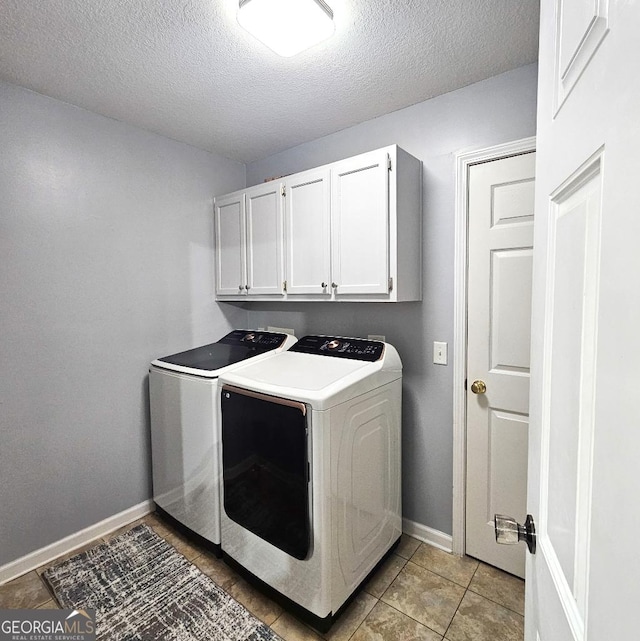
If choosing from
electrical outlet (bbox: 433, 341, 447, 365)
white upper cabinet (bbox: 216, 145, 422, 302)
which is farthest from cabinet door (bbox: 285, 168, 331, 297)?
electrical outlet (bbox: 433, 341, 447, 365)

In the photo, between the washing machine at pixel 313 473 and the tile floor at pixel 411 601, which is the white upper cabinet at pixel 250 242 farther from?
the tile floor at pixel 411 601

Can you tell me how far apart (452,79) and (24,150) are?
7.16ft

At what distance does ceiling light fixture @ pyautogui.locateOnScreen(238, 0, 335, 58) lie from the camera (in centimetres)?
127

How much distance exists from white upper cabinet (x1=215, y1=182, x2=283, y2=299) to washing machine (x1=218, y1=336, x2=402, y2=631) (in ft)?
2.15

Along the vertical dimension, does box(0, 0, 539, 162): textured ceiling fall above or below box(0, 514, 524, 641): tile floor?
above

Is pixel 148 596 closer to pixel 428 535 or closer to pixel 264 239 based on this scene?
pixel 428 535

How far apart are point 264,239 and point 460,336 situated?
1.34 m

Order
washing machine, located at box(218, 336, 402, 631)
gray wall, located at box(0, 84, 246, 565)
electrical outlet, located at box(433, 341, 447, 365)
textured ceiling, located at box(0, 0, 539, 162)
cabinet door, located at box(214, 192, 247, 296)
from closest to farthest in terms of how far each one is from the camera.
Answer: textured ceiling, located at box(0, 0, 539, 162) < washing machine, located at box(218, 336, 402, 631) < gray wall, located at box(0, 84, 246, 565) < electrical outlet, located at box(433, 341, 447, 365) < cabinet door, located at box(214, 192, 247, 296)

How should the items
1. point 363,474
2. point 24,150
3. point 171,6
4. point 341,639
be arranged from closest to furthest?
point 171,6
point 341,639
point 363,474
point 24,150

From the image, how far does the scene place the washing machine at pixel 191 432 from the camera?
1.95 m

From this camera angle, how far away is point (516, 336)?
1788 millimetres

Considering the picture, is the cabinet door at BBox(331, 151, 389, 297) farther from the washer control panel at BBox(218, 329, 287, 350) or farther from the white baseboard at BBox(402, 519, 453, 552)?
the white baseboard at BBox(402, 519, 453, 552)

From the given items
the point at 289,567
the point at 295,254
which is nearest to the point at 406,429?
the point at 289,567

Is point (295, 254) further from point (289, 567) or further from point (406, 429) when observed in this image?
point (289, 567)
